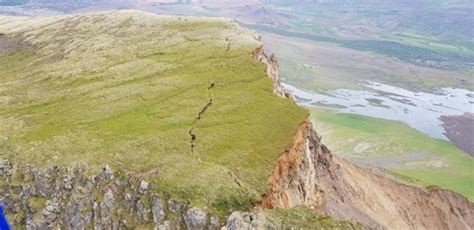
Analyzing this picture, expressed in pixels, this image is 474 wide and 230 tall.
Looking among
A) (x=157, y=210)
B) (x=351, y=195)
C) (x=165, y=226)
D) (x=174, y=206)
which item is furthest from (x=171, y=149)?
(x=351, y=195)

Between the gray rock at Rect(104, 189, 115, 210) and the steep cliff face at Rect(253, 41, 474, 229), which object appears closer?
the gray rock at Rect(104, 189, 115, 210)

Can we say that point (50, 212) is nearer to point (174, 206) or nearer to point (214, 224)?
point (174, 206)

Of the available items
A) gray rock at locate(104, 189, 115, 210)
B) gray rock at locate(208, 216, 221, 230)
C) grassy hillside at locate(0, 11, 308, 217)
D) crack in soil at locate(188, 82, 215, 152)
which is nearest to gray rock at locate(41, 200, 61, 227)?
gray rock at locate(104, 189, 115, 210)

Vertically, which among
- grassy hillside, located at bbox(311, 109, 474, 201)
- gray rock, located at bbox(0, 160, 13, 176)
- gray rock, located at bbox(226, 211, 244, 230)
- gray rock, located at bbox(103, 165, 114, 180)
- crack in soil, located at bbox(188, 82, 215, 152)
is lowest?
grassy hillside, located at bbox(311, 109, 474, 201)

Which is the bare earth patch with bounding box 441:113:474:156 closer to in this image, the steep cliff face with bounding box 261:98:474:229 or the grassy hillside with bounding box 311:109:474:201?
the grassy hillside with bounding box 311:109:474:201

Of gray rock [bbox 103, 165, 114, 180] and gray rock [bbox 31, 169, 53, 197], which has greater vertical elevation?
gray rock [bbox 103, 165, 114, 180]

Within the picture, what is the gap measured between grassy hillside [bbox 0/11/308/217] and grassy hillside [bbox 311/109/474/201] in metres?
59.5

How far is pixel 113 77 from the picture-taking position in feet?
208

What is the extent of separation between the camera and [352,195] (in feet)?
218

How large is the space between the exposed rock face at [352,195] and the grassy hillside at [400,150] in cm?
2816

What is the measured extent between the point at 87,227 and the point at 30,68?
52.2 meters

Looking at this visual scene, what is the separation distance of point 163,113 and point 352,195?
31550 mm

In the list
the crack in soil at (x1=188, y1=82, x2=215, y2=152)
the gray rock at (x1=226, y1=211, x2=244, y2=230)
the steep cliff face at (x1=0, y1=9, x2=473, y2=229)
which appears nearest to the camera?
the gray rock at (x1=226, y1=211, x2=244, y2=230)

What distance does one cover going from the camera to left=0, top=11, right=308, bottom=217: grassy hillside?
37312 millimetres
